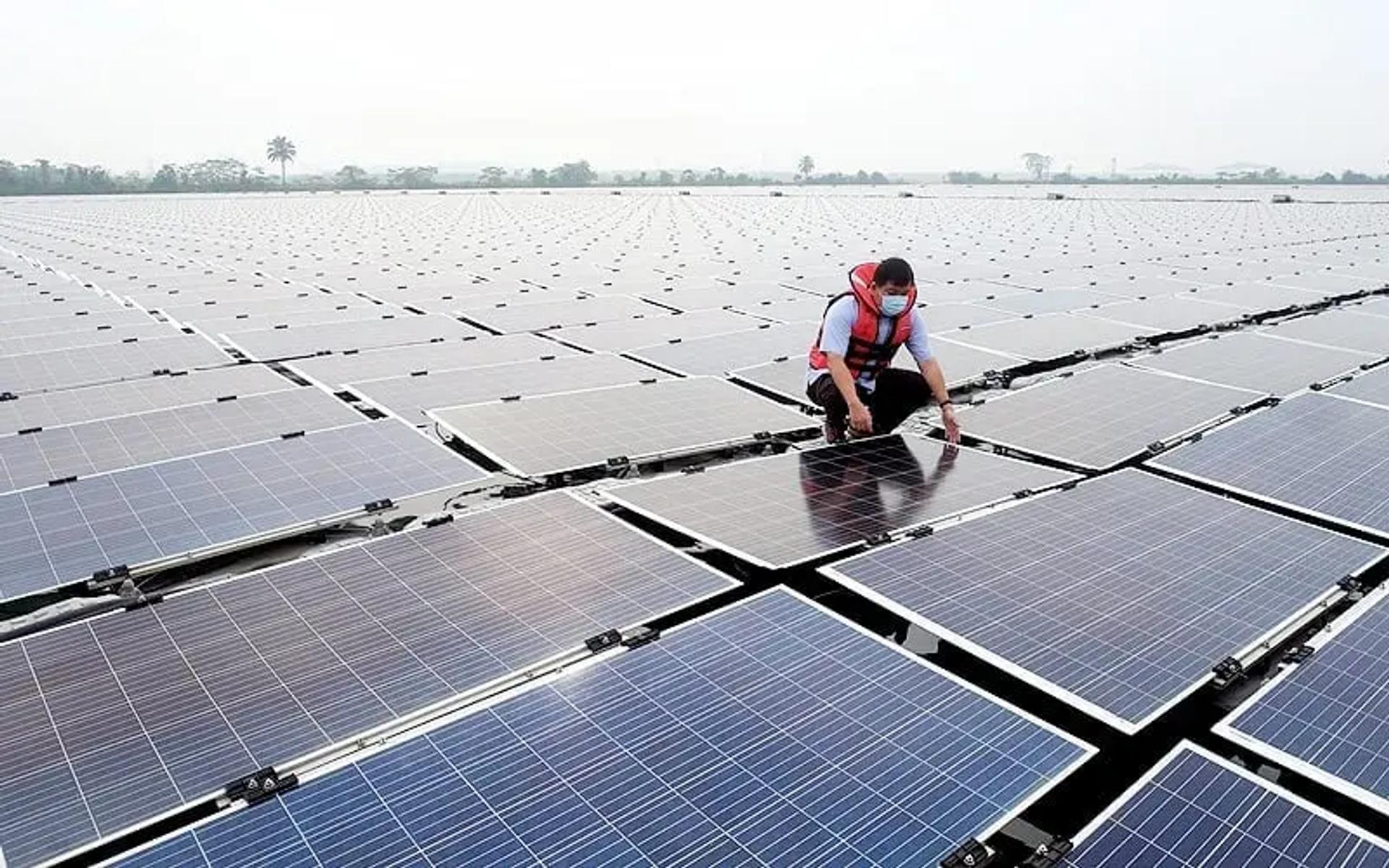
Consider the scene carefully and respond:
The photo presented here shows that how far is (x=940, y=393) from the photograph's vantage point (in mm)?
9148

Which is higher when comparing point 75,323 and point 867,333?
point 867,333

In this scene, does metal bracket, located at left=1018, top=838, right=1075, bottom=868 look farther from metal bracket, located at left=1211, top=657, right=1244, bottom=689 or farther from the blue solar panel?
metal bracket, located at left=1211, top=657, right=1244, bottom=689

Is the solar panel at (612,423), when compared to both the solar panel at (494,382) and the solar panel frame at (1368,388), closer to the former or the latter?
the solar panel at (494,382)

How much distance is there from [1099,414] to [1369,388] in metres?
3.75

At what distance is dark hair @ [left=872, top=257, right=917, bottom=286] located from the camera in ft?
28.6

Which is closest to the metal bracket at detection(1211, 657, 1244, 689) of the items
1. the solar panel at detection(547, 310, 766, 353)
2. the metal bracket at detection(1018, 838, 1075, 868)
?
the metal bracket at detection(1018, 838, 1075, 868)

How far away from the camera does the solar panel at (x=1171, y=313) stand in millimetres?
15688

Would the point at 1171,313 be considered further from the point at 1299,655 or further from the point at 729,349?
the point at 1299,655

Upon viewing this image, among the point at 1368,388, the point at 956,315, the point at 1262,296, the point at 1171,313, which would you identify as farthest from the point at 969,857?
→ the point at 1262,296

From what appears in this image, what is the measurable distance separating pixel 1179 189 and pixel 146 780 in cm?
9276

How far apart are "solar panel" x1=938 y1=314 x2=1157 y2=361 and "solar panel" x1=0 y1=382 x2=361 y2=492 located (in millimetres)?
8936

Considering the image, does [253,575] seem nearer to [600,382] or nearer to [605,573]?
[605,573]

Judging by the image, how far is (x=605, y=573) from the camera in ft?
20.2

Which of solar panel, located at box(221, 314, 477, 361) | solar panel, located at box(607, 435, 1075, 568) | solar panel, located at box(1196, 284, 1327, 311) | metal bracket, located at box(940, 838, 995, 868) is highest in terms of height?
solar panel, located at box(1196, 284, 1327, 311)
